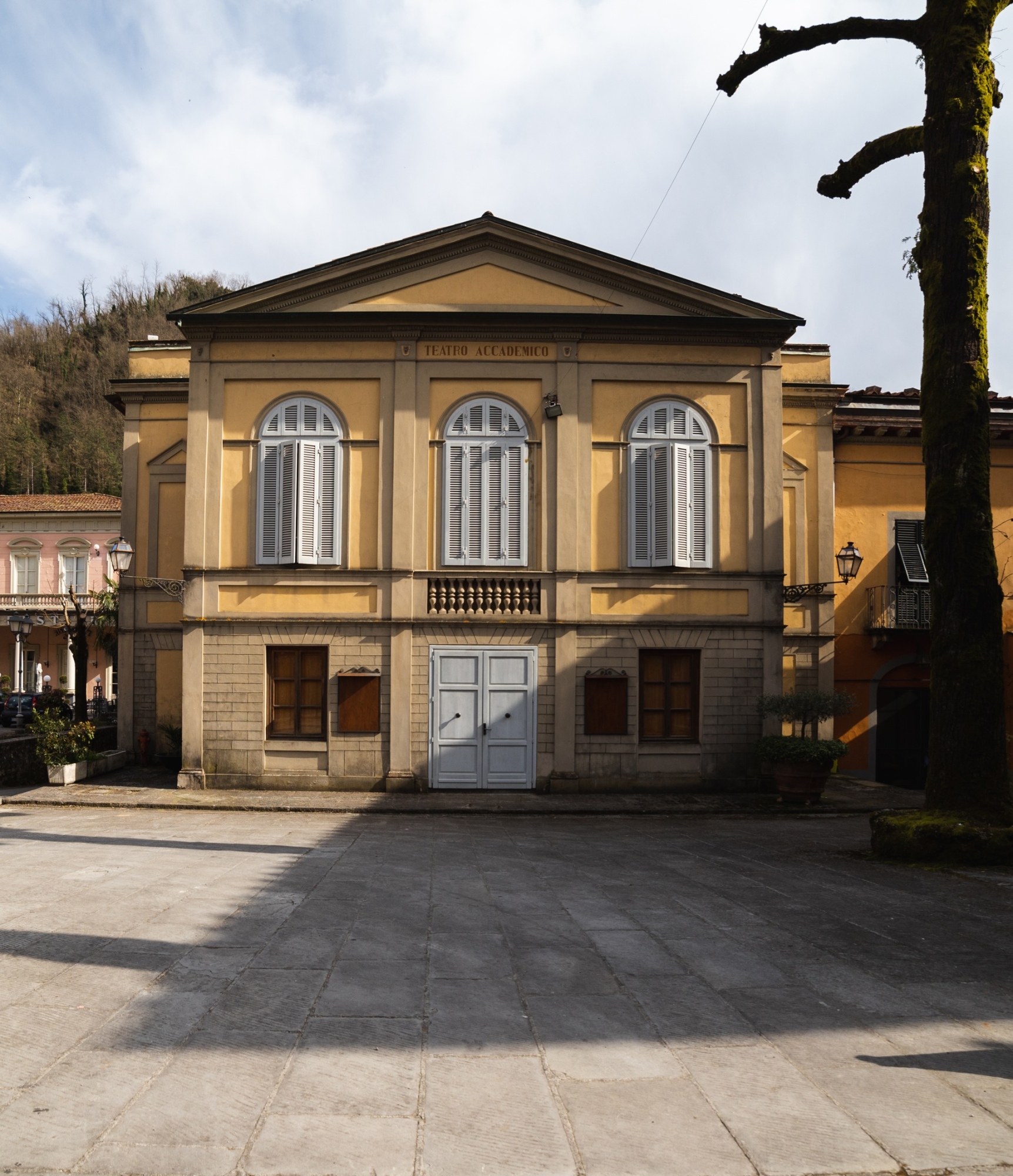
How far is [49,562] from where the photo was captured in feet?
161

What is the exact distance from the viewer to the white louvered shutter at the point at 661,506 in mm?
15695

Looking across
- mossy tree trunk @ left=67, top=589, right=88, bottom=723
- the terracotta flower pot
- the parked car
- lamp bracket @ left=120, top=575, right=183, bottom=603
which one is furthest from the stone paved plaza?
the parked car

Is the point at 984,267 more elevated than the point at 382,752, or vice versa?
the point at 984,267

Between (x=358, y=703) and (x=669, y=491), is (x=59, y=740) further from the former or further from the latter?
(x=669, y=491)

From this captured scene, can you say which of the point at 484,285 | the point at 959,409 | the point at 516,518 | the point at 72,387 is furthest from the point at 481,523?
the point at 72,387

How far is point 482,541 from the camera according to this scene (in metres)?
15.8

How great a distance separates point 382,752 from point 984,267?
10967 millimetres

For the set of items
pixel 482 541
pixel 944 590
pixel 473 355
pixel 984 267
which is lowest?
pixel 944 590

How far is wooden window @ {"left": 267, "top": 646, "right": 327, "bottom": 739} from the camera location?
51.9 feet

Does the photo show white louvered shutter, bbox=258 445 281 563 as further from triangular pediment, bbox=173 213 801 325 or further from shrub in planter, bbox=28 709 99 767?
shrub in planter, bbox=28 709 99 767

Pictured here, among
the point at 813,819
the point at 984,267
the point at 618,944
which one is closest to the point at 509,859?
the point at 618,944

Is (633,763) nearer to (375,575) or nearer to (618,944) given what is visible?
(375,575)

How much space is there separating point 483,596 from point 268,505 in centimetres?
394

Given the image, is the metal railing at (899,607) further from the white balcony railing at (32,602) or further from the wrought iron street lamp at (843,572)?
the white balcony railing at (32,602)
